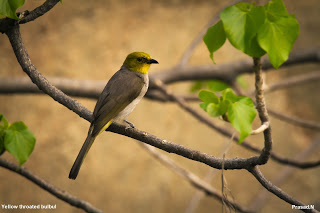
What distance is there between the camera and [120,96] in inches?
81.0

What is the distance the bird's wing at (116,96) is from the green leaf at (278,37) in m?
0.77

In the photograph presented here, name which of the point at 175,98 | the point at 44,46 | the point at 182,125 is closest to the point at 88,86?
the point at 175,98

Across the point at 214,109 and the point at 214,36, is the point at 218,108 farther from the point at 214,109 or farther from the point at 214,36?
the point at 214,36

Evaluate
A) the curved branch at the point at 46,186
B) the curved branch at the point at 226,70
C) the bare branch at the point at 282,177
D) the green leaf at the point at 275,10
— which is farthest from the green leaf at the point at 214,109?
the bare branch at the point at 282,177

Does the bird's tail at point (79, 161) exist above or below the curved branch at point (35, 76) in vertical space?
below

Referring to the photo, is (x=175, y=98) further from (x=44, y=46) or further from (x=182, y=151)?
(x=44, y=46)

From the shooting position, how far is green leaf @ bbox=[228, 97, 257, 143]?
1.38 m

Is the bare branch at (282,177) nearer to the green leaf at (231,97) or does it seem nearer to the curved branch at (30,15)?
the green leaf at (231,97)

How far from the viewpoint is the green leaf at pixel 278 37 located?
1427 mm

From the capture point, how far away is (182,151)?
5.18ft

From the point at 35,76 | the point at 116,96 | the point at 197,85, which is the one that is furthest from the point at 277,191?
the point at 197,85

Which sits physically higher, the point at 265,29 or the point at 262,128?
the point at 265,29

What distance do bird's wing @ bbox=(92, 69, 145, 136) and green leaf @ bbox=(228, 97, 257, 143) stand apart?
0.62 m

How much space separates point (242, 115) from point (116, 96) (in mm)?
782
